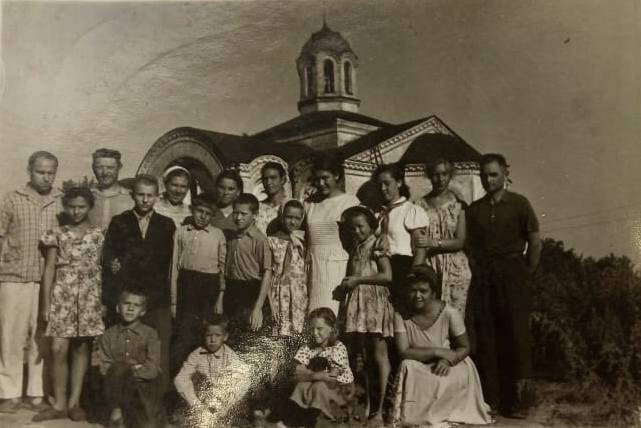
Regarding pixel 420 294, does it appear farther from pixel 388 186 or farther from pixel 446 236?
pixel 388 186

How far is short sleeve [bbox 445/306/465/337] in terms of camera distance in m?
3.19

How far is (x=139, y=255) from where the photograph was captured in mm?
3340

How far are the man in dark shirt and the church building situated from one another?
13 cm

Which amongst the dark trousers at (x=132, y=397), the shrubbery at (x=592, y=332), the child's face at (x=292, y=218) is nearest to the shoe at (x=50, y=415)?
the dark trousers at (x=132, y=397)

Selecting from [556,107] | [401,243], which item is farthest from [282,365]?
[556,107]

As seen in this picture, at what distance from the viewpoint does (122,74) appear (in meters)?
3.68

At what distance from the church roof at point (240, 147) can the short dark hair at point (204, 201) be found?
0.89ft

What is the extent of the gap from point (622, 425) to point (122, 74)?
365 cm

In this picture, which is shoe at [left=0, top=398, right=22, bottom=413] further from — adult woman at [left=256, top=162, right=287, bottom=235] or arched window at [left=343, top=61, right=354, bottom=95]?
arched window at [left=343, top=61, right=354, bottom=95]

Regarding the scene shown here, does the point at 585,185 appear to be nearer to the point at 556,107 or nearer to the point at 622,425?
the point at 556,107

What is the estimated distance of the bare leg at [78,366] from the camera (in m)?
3.24

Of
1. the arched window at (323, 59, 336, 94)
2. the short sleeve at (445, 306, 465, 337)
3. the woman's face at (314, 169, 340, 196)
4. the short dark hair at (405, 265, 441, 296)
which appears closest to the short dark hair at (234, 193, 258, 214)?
the woman's face at (314, 169, 340, 196)

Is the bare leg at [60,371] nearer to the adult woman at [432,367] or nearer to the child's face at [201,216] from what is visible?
the child's face at [201,216]

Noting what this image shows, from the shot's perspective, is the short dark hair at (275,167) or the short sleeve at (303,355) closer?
the short sleeve at (303,355)
